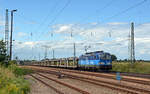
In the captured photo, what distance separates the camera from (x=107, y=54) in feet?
137

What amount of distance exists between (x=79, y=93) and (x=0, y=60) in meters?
18.5

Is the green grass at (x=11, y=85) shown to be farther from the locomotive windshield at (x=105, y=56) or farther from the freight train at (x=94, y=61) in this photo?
the locomotive windshield at (x=105, y=56)

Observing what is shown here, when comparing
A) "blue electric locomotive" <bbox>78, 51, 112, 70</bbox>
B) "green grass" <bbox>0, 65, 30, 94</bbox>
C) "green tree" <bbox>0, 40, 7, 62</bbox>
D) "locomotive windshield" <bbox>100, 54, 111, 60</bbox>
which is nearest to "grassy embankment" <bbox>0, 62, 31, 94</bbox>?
"green grass" <bbox>0, 65, 30, 94</bbox>

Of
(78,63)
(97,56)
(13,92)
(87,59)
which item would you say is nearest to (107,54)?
(97,56)

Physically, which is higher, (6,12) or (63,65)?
(6,12)

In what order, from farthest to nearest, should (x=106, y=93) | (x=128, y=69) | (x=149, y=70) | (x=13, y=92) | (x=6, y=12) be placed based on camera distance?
(x=128, y=69) → (x=149, y=70) → (x=6, y=12) → (x=106, y=93) → (x=13, y=92)

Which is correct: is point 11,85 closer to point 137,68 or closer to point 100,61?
point 100,61

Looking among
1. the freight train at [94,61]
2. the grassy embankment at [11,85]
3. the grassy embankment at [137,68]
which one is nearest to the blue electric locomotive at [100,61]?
the freight train at [94,61]

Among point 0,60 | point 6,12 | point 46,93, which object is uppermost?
point 6,12

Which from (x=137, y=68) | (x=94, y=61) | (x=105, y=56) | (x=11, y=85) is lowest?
(x=137, y=68)

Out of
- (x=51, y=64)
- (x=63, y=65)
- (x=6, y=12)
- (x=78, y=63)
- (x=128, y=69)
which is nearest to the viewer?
(x=6, y=12)

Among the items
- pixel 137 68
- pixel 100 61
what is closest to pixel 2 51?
pixel 100 61

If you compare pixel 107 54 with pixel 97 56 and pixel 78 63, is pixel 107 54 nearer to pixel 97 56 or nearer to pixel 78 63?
pixel 97 56

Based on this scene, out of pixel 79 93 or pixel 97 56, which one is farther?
pixel 97 56
